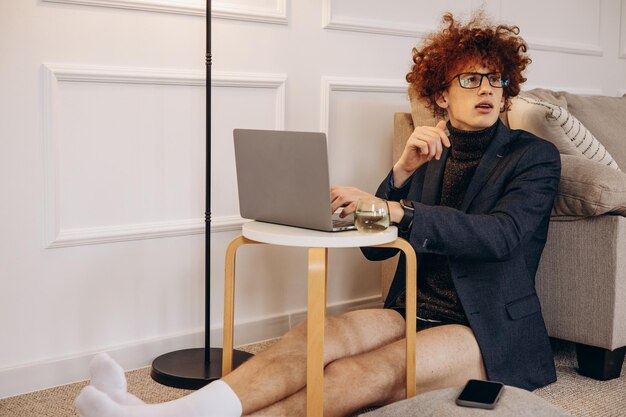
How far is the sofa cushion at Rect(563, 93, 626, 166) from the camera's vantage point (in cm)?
276

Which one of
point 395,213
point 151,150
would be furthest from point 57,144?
point 395,213

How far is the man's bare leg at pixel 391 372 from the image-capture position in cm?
176

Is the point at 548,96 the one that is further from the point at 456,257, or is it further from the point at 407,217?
the point at 407,217

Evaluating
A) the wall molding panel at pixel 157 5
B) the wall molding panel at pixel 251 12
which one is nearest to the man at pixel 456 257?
the wall molding panel at pixel 251 12

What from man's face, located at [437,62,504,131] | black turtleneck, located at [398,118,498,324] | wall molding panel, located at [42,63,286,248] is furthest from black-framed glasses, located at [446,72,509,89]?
wall molding panel, located at [42,63,286,248]

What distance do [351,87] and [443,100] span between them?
2.22 feet

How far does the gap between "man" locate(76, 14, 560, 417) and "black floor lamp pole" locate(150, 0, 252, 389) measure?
45cm

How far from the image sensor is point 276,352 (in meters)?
1.79

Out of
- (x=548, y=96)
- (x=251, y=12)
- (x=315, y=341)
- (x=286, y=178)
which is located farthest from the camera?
(x=548, y=96)

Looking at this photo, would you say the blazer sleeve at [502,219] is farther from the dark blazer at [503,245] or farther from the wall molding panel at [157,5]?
the wall molding panel at [157,5]

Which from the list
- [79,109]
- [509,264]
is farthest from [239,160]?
[509,264]

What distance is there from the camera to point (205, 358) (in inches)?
90.5

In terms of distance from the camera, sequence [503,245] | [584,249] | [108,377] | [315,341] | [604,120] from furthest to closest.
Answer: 1. [604,120]
2. [584,249]
3. [503,245]
4. [315,341]
5. [108,377]

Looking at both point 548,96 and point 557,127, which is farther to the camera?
point 548,96
